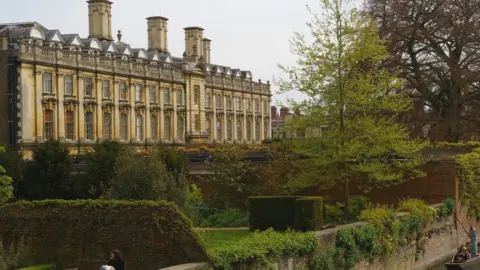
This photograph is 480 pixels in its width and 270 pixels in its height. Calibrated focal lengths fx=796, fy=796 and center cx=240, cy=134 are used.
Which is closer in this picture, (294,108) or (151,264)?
(151,264)

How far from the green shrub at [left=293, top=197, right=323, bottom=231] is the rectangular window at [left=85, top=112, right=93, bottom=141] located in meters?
38.8

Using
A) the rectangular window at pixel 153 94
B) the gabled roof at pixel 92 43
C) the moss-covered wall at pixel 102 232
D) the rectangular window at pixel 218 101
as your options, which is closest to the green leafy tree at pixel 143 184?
the moss-covered wall at pixel 102 232

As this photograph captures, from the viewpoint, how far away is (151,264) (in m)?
18.7

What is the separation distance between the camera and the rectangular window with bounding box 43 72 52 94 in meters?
55.9

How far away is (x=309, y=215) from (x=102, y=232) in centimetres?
721

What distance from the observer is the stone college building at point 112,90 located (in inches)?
2140

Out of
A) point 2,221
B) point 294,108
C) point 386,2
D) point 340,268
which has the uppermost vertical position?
point 386,2

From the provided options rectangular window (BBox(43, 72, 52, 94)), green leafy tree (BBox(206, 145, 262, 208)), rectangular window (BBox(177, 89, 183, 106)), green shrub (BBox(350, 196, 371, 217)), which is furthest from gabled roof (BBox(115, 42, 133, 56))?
green shrub (BBox(350, 196, 371, 217))

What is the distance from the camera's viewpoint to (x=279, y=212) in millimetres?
26172

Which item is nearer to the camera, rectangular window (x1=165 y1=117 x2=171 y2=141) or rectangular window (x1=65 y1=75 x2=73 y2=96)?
rectangular window (x1=65 y1=75 x2=73 y2=96)

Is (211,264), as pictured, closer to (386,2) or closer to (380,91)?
(380,91)

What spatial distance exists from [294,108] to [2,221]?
10930mm

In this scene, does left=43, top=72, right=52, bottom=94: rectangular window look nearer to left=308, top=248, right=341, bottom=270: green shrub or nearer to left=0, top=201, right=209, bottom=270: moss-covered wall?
left=0, top=201, right=209, bottom=270: moss-covered wall

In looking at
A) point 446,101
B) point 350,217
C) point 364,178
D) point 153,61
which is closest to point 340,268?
point 350,217
